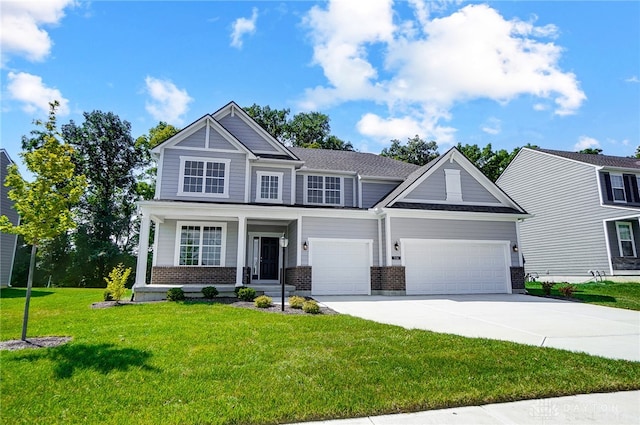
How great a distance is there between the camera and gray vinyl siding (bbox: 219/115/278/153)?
54.5ft

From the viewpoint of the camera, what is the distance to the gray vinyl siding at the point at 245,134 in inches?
654

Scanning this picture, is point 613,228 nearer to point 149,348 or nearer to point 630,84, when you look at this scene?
point 630,84

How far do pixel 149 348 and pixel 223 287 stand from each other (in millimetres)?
7391

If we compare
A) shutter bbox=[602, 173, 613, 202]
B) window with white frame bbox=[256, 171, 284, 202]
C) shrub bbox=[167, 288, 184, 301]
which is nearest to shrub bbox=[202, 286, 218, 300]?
shrub bbox=[167, 288, 184, 301]

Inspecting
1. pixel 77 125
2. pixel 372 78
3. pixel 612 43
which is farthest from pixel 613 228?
pixel 77 125

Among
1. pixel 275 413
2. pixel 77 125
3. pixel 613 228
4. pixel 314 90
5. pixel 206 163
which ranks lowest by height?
pixel 275 413

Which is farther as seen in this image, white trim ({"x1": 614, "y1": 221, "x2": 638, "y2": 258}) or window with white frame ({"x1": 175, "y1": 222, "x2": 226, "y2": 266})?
white trim ({"x1": 614, "y1": 221, "x2": 638, "y2": 258})

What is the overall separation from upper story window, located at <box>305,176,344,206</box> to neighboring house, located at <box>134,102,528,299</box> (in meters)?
1.15

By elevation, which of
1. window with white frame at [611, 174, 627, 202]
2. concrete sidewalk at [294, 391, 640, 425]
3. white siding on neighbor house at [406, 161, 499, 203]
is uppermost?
window with white frame at [611, 174, 627, 202]

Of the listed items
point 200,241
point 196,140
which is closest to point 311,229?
point 200,241

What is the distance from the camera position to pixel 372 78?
14.4 metres

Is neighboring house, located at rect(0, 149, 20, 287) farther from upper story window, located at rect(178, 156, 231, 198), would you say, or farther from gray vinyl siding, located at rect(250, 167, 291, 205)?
gray vinyl siding, located at rect(250, 167, 291, 205)

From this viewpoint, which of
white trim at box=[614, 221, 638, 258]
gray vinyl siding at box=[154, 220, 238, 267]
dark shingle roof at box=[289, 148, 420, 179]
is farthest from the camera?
white trim at box=[614, 221, 638, 258]

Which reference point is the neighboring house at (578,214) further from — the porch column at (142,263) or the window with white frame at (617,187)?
the porch column at (142,263)
